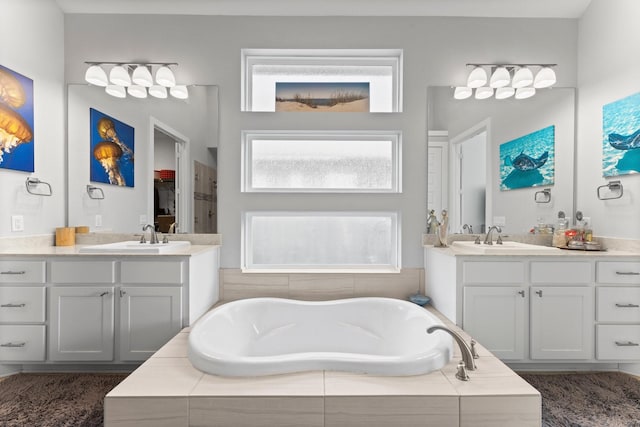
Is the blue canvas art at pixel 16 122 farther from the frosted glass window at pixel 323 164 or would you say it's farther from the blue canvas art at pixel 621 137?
the blue canvas art at pixel 621 137

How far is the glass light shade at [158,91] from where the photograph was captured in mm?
2693

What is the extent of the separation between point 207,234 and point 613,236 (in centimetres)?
298

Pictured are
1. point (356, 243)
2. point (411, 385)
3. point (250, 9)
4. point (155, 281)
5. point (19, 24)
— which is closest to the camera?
point (411, 385)

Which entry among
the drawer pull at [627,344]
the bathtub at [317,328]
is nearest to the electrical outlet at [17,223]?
the bathtub at [317,328]

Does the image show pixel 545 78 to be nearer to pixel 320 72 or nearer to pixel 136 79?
Answer: pixel 320 72

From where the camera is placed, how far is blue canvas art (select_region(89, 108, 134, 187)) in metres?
2.71

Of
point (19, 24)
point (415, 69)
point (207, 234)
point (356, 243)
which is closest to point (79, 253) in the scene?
point (207, 234)

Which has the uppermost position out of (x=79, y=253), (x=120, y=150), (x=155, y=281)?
(x=120, y=150)

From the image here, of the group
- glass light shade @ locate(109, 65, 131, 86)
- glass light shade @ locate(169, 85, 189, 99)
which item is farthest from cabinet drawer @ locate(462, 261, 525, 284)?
glass light shade @ locate(109, 65, 131, 86)

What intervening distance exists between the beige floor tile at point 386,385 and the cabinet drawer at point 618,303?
4.82ft

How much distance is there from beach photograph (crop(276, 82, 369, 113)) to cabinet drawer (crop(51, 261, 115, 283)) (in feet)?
5.46

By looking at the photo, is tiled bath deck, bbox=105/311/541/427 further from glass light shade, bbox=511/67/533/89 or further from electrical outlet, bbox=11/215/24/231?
glass light shade, bbox=511/67/533/89

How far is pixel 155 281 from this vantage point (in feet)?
7.06

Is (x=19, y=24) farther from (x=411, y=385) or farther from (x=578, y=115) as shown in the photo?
(x=578, y=115)
